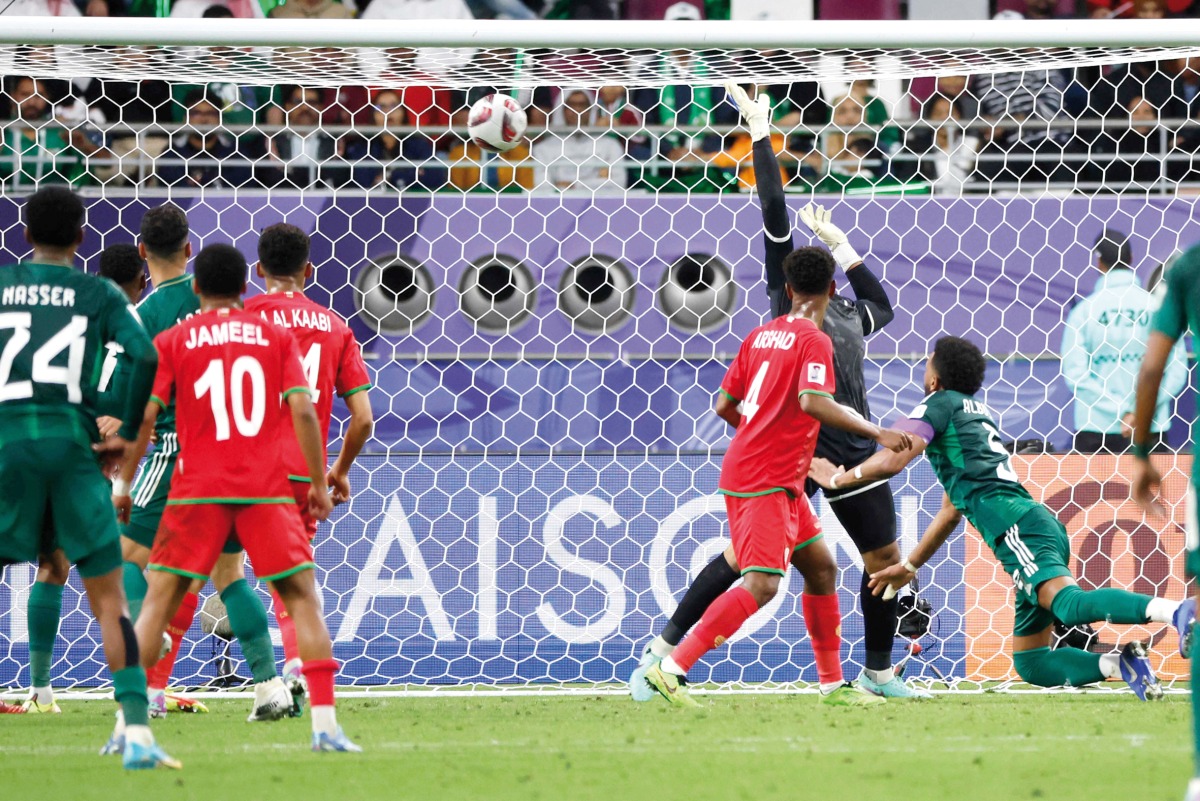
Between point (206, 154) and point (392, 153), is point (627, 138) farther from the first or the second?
point (206, 154)

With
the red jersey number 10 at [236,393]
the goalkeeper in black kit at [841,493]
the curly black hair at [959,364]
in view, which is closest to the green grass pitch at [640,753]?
the goalkeeper in black kit at [841,493]

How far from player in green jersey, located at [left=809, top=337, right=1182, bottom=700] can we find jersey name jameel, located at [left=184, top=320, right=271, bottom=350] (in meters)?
2.22

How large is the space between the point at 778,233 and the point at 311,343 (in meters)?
2.05

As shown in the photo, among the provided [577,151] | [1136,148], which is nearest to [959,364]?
[1136,148]

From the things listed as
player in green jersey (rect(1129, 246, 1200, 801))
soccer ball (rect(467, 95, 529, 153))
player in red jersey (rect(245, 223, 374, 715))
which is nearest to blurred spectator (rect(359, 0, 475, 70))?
soccer ball (rect(467, 95, 529, 153))

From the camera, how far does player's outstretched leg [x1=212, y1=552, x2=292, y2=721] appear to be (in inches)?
223

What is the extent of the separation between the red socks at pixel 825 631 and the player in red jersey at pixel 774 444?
0.20m

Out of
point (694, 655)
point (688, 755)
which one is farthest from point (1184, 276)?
point (694, 655)

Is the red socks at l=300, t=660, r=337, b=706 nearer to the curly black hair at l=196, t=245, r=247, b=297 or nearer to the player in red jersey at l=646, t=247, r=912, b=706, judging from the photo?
the curly black hair at l=196, t=245, r=247, b=297

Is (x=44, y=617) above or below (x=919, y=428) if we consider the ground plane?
below

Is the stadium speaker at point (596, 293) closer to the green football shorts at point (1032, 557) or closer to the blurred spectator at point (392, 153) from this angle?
the blurred spectator at point (392, 153)

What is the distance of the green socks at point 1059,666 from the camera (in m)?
5.78

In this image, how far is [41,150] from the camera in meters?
9.77

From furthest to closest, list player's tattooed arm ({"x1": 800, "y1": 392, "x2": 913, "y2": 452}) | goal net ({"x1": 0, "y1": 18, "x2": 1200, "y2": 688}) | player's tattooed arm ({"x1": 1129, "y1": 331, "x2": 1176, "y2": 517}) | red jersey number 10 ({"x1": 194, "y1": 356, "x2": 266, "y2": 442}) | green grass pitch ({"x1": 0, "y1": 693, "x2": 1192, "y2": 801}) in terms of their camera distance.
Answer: goal net ({"x1": 0, "y1": 18, "x2": 1200, "y2": 688}) → player's tattooed arm ({"x1": 800, "y1": 392, "x2": 913, "y2": 452}) → red jersey number 10 ({"x1": 194, "y1": 356, "x2": 266, "y2": 442}) → green grass pitch ({"x1": 0, "y1": 693, "x2": 1192, "y2": 801}) → player's tattooed arm ({"x1": 1129, "y1": 331, "x2": 1176, "y2": 517})
